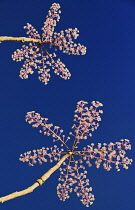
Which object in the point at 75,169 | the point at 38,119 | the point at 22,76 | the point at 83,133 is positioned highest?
the point at 22,76

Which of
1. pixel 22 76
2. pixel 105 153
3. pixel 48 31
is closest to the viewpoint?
pixel 105 153

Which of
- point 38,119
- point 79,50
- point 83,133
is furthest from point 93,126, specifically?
point 79,50

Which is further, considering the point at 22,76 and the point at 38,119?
the point at 22,76

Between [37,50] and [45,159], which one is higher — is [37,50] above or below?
above

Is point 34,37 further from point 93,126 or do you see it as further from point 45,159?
point 45,159

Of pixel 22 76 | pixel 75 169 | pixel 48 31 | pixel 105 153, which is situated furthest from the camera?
pixel 22 76

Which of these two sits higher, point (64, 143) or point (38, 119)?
point (38, 119)

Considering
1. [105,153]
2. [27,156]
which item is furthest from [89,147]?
[27,156]

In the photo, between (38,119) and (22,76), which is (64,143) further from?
(22,76)

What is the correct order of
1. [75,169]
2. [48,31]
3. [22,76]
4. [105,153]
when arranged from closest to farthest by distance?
[105,153] < [75,169] < [48,31] < [22,76]
